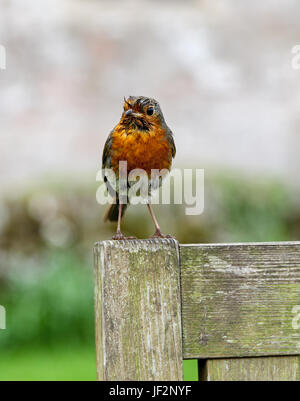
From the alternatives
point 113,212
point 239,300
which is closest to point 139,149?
point 113,212

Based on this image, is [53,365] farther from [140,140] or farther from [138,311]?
[138,311]

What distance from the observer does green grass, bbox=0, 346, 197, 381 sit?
4.16 metres

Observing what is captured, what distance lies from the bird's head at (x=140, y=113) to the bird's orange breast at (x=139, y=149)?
29 millimetres

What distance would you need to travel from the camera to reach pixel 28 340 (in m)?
4.98

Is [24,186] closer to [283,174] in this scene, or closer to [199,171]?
[199,171]

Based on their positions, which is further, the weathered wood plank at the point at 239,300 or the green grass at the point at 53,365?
the green grass at the point at 53,365

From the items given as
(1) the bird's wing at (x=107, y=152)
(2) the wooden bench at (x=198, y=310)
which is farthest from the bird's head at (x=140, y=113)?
(2) the wooden bench at (x=198, y=310)

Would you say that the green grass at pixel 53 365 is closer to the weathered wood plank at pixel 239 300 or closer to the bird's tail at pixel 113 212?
the bird's tail at pixel 113 212

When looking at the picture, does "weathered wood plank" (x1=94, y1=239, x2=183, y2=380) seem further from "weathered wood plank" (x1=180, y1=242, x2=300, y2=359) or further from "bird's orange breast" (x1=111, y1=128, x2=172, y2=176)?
"bird's orange breast" (x1=111, y1=128, x2=172, y2=176)

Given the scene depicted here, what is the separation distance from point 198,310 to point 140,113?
1.36m

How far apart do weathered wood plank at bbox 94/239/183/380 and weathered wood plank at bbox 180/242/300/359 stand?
3 centimetres

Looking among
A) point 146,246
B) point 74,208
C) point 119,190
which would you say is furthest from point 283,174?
point 146,246

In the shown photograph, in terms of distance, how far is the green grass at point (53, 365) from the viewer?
4.16m

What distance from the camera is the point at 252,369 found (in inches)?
67.2
